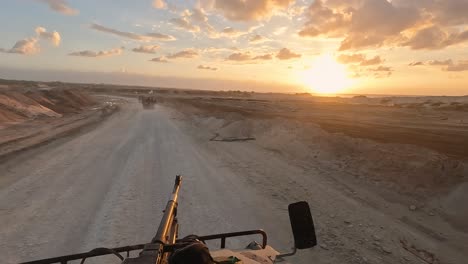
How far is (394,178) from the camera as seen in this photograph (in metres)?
10.6

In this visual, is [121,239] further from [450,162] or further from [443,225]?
[450,162]

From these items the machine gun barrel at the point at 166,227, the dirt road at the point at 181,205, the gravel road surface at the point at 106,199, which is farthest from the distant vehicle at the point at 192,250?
the gravel road surface at the point at 106,199

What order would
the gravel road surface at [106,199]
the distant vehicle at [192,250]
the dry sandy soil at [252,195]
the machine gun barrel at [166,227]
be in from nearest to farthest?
the distant vehicle at [192,250] → the machine gun barrel at [166,227] → the gravel road surface at [106,199] → the dry sandy soil at [252,195]

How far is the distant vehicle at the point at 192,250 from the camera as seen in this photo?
7.59ft

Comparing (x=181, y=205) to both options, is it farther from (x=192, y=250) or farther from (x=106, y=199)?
(x=192, y=250)

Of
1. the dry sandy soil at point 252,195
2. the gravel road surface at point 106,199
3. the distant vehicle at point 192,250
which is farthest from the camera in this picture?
the dry sandy soil at point 252,195

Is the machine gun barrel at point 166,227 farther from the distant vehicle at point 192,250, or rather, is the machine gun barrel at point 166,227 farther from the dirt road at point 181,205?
the dirt road at point 181,205

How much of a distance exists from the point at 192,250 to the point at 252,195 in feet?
22.7

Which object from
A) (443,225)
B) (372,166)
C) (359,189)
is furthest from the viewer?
(372,166)

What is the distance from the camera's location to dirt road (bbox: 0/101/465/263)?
20.2ft

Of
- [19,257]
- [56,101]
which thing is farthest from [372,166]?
[56,101]

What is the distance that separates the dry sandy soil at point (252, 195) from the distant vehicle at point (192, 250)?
2535mm

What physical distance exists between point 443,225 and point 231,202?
198 inches

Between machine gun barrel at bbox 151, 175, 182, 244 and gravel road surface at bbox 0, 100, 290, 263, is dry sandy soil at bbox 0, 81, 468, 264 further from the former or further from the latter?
machine gun barrel at bbox 151, 175, 182, 244
